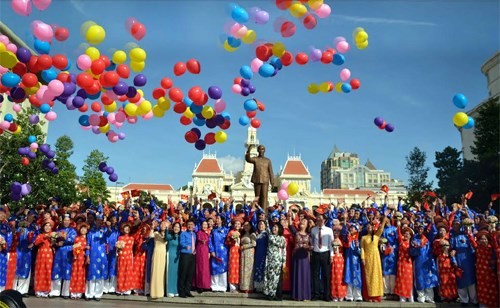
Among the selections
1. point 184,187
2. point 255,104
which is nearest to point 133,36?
point 255,104

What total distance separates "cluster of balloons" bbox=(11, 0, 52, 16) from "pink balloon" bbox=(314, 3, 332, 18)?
209 inches

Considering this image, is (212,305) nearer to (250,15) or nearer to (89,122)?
(89,122)

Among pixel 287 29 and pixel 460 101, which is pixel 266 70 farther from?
pixel 460 101

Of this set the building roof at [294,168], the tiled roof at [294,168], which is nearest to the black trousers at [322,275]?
the building roof at [294,168]

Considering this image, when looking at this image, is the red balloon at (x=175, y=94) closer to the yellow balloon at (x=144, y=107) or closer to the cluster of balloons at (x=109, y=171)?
the yellow balloon at (x=144, y=107)

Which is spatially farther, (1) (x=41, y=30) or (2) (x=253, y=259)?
(2) (x=253, y=259)

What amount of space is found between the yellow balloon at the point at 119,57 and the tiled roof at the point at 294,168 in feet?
262

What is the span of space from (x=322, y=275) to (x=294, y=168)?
265 feet

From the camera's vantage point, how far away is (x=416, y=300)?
24.6ft

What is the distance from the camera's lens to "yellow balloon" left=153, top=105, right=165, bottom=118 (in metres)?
8.84

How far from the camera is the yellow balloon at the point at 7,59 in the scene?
6.82 metres

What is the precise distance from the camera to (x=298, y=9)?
7.82 metres

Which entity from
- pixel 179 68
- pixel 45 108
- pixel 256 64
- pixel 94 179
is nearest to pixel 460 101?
pixel 256 64

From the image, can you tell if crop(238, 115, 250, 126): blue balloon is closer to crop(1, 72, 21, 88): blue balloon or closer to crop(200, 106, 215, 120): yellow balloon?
crop(200, 106, 215, 120): yellow balloon
